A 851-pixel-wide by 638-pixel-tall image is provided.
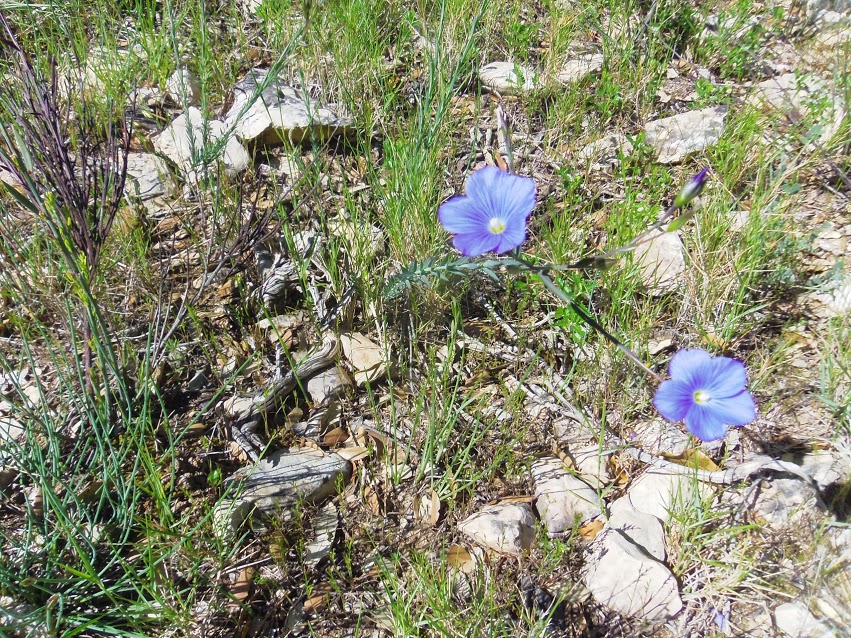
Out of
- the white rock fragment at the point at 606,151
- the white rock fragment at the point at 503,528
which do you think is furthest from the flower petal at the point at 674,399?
the white rock fragment at the point at 606,151

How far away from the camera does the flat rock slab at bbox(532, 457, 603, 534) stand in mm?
1986

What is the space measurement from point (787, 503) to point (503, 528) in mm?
861

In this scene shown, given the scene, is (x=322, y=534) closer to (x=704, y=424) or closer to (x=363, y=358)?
(x=363, y=358)

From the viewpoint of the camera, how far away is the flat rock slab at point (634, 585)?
1.79m

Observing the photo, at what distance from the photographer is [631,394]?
2.20 meters

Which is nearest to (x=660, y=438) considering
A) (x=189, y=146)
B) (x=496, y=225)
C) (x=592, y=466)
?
(x=592, y=466)

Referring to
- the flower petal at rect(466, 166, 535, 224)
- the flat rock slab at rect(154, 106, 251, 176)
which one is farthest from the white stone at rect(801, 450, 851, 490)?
the flat rock slab at rect(154, 106, 251, 176)

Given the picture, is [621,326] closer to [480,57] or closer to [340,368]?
[340,368]

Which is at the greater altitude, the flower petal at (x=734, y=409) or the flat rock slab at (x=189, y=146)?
the flat rock slab at (x=189, y=146)

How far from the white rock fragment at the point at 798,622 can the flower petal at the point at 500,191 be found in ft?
4.24

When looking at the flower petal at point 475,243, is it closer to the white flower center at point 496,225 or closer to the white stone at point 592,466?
the white flower center at point 496,225

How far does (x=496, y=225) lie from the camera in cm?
169

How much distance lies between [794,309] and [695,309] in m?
0.39

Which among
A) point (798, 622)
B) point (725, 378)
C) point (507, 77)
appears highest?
point (507, 77)
